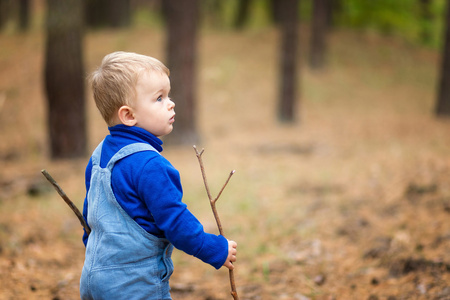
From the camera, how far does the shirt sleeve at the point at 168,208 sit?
1.88 metres

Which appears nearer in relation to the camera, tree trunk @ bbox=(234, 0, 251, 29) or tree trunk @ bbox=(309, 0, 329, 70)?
tree trunk @ bbox=(309, 0, 329, 70)

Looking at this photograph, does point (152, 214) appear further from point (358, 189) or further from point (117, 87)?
point (358, 189)

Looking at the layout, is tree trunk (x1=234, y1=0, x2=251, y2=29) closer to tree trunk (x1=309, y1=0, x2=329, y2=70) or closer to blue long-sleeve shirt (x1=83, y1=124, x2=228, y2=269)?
tree trunk (x1=309, y1=0, x2=329, y2=70)

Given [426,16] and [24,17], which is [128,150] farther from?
[426,16]

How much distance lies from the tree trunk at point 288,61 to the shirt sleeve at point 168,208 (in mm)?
11362

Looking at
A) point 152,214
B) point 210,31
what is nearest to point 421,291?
point 152,214

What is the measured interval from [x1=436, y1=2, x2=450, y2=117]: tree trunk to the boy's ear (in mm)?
12921

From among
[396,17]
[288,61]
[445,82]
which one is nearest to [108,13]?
[288,61]

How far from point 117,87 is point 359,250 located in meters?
3.22

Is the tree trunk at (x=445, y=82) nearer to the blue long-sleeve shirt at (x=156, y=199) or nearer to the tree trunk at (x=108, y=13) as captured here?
the blue long-sleeve shirt at (x=156, y=199)

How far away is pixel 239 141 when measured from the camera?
10.8 m

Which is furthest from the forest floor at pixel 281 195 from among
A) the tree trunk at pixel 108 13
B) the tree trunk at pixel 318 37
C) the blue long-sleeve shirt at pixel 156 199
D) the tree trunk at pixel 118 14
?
the tree trunk at pixel 108 13

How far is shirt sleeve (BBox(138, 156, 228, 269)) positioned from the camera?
6.18 feet

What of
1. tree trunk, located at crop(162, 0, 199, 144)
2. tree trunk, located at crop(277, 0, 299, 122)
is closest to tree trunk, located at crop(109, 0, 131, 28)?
tree trunk, located at crop(277, 0, 299, 122)
